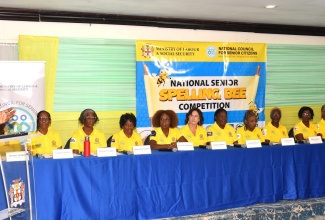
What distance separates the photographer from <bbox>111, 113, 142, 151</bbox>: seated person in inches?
175

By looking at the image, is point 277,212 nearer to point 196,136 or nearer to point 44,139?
point 196,136

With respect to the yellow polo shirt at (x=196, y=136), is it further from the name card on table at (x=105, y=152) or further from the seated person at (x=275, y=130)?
the name card on table at (x=105, y=152)

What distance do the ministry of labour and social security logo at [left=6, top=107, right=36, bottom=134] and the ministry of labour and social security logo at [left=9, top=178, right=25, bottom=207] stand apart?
2.37 metres

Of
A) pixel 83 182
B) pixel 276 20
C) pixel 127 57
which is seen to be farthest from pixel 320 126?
pixel 83 182

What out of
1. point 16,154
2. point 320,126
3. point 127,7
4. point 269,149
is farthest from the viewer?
point 320,126

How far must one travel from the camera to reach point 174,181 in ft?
12.4

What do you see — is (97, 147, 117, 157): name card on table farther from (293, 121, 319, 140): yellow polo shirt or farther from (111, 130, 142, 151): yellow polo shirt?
(293, 121, 319, 140): yellow polo shirt

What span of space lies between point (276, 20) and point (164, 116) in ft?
7.81

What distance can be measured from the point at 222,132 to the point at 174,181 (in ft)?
4.09

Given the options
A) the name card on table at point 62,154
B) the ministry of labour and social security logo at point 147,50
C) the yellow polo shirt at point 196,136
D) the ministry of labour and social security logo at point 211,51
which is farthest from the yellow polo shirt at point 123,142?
the ministry of labour and social security logo at point 211,51

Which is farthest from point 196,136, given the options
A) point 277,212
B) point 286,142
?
point 277,212

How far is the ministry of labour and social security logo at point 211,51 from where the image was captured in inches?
231

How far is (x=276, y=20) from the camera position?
5.93 metres

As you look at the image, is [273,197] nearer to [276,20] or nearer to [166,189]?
[166,189]
